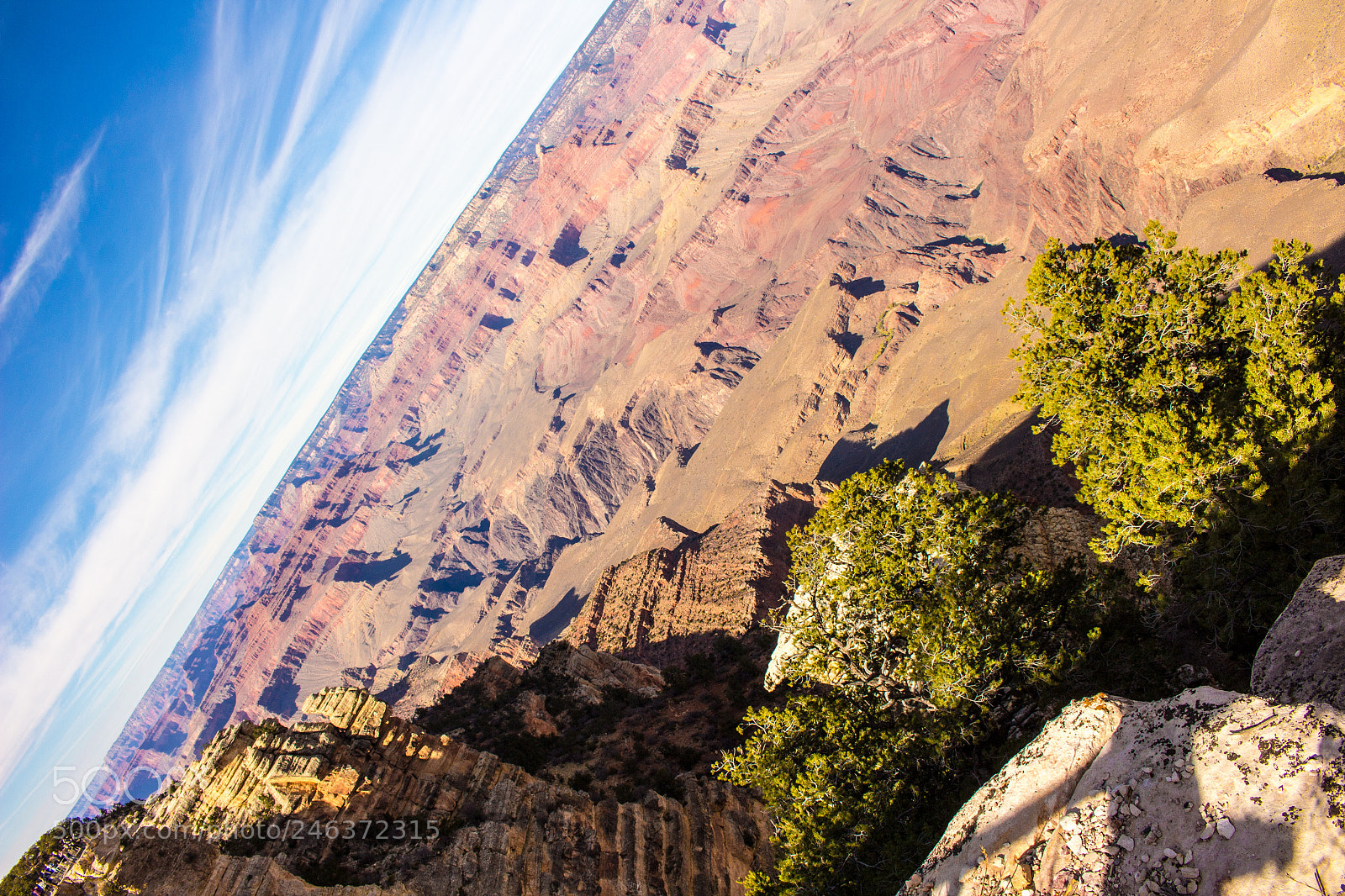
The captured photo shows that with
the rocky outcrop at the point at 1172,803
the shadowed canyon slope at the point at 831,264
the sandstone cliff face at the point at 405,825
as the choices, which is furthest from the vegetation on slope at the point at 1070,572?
the shadowed canyon slope at the point at 831,264

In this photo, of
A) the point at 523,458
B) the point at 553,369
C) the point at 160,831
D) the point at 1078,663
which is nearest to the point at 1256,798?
the point at 1078,663

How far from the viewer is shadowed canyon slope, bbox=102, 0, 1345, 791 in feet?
177

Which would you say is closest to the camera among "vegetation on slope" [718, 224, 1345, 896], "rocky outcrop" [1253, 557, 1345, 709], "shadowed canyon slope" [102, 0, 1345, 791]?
"rocky outcrop" [1253, 557, 1345, 709]

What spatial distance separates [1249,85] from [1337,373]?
51.4 metres

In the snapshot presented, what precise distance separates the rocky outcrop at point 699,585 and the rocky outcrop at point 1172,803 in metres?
40.6

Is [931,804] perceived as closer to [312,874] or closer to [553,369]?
[312,874]

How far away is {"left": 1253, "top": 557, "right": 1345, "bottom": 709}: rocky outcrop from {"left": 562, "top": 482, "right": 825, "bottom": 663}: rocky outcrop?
40.0 metres

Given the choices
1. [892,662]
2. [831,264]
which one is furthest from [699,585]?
[831,264]

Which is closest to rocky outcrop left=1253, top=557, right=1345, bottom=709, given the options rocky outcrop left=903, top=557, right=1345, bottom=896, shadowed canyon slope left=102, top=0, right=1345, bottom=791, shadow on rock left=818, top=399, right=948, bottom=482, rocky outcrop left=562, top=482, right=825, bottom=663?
rocky outcrop left=903, top=557, right=1345, bottom=896

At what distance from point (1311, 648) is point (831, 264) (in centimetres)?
11278

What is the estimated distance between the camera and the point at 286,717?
166250mm

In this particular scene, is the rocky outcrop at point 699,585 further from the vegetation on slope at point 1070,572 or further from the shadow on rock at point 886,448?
the vegetation on slope at point 1070,572

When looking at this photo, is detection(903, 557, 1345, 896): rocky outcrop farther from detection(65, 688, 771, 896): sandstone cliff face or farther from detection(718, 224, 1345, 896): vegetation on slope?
detection(65, 688, 771, 896): sandstone cliff face

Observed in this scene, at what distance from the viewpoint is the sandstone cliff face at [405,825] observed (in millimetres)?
17000
